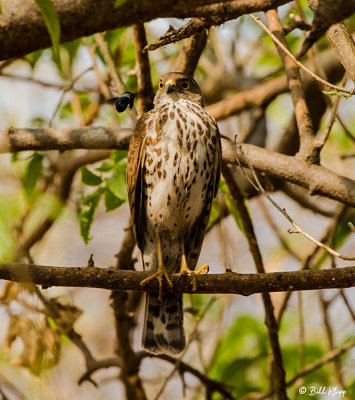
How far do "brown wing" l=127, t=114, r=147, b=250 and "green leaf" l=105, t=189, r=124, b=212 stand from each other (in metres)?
0.26

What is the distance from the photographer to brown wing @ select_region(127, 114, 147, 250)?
172 inches

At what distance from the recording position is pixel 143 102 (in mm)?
4852

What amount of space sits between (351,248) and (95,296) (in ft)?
11.3

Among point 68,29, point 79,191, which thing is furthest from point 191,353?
point 68,29

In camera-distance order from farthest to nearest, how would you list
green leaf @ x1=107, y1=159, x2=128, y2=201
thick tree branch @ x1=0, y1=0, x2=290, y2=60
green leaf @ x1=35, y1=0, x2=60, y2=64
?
1. green leaf @ x1=107, y1=159, x2=128, y2=201
2. thick tree branch @ x1=0, y1=0, x2=290, y2=60
3. green leaf @ x1=35, y1=0, x2=60, y2=64

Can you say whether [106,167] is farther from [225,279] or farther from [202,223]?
[225,279]

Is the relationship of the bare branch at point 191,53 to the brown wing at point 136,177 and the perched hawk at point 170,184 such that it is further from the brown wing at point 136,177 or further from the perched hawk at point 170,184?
the brown wing at point 136,177

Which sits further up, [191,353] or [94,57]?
[94,57]

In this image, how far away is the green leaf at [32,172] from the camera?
4.49m

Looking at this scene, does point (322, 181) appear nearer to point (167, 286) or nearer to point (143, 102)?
point (167, 286)

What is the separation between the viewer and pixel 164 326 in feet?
15.3

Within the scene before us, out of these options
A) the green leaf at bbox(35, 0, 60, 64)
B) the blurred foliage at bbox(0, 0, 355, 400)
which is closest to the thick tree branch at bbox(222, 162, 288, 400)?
the blurred foliage at bbox(0, 0, 355, 400)

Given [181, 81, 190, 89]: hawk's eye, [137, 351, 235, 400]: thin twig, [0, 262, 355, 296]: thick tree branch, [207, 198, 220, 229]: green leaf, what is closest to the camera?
[0, 262, 355, 296]: thick tree branch

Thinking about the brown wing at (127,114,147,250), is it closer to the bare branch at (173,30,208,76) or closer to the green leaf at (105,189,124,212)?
the green leaf at (105,189,124,212)
